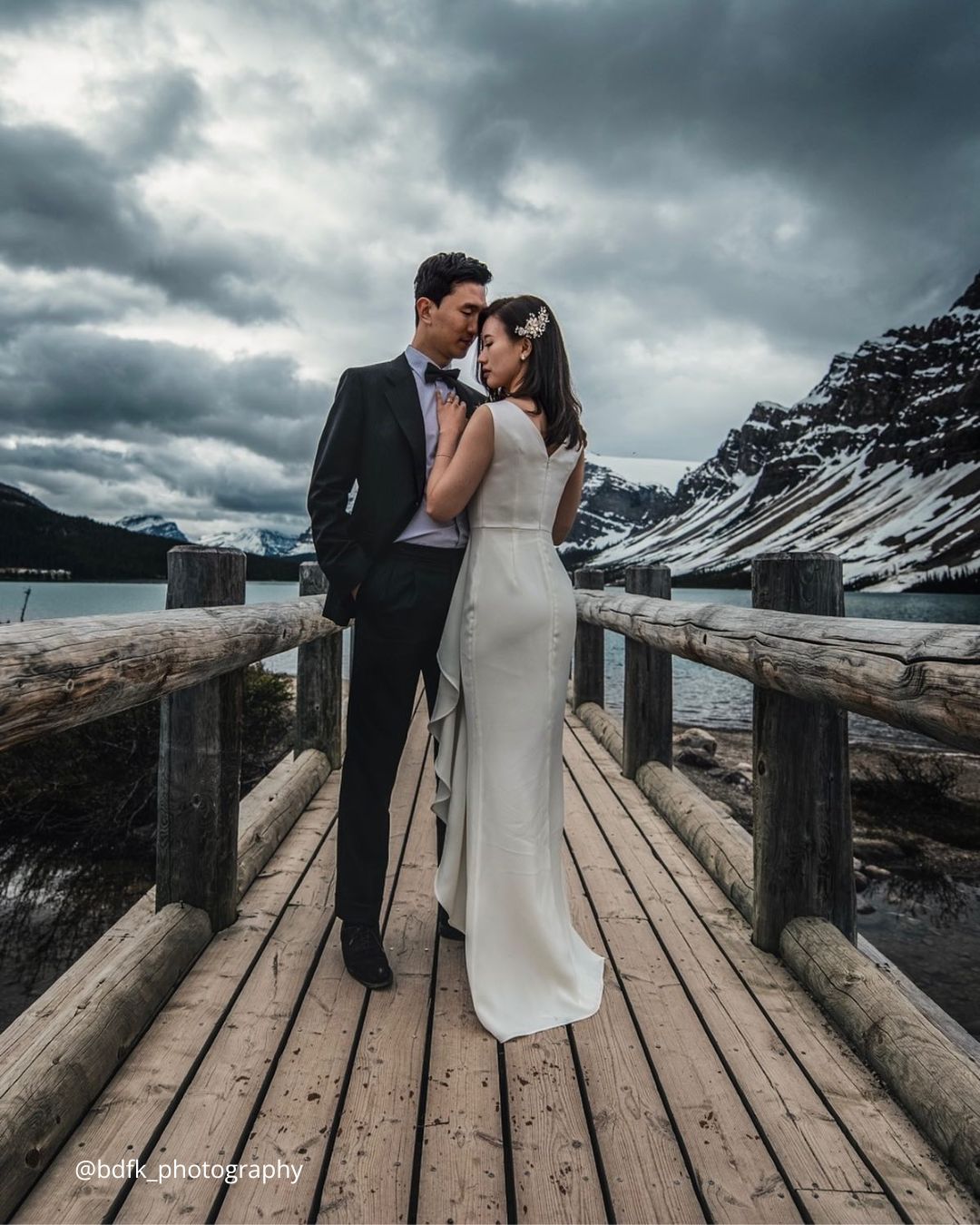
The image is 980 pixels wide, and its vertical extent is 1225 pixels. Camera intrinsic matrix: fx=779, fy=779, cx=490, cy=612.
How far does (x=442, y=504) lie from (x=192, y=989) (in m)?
1.70

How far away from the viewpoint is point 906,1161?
1.74 metres

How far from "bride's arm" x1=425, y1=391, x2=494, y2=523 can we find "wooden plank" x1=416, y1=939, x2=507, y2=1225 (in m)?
1.51

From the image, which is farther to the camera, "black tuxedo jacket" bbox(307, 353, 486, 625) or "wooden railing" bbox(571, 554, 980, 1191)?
"black tuxedo jacket" bbox(307, 353, 486, 625)

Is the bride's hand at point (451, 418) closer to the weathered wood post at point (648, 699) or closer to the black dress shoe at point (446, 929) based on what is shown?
the black dress shoe at point (446, 929)

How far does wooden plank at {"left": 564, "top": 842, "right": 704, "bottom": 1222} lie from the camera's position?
162 centimetres

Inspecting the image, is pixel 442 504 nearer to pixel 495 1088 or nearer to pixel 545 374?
pixel 545 374

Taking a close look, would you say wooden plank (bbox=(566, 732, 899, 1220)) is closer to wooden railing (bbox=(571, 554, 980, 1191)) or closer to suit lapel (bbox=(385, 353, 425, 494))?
wooden railing (bbox=(571, 554, 980, 1191))

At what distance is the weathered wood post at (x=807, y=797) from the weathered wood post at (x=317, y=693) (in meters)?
3.26

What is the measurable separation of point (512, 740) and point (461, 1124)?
103cm

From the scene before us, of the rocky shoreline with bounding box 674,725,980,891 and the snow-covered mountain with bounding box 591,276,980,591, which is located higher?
the snow-covered mountain with bounding box 591,276,980,591

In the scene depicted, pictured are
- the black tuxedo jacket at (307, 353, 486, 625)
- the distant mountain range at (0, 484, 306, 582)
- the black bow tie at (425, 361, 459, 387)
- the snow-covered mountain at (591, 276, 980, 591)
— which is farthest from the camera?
the snow-covered mountain at (591, 276, 980, 591)

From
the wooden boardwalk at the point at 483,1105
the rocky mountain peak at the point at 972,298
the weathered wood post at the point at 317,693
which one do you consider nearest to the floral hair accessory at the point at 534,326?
the wooden boardwalk at the point at 483,1105

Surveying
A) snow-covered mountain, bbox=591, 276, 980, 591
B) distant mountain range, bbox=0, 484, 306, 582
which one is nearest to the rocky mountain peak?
snow-covered mountain, bbox=591, 276, 980, 591

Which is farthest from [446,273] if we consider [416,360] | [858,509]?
[858,509]
